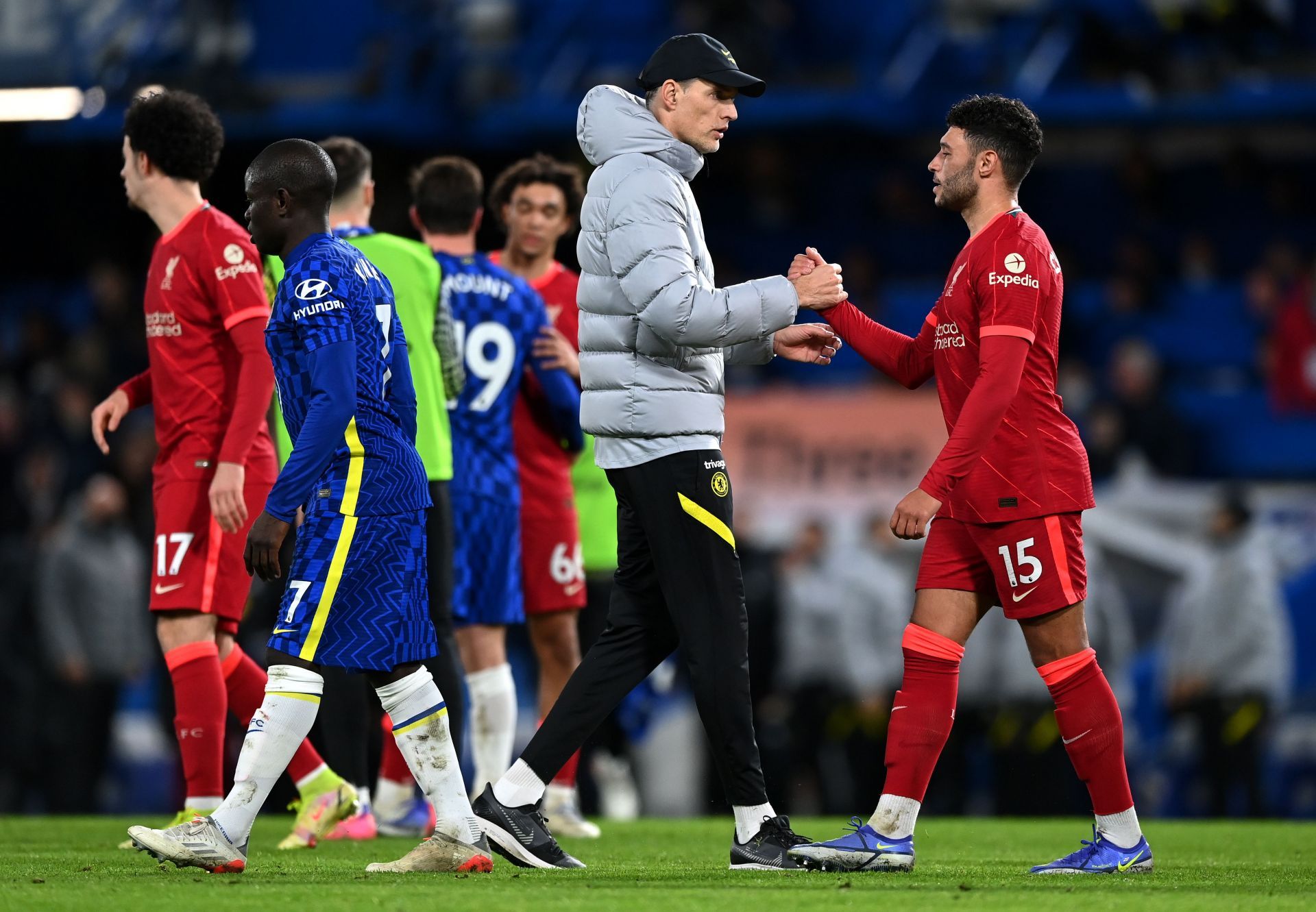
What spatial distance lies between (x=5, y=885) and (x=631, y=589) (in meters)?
1.86

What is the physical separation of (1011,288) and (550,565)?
2504mm

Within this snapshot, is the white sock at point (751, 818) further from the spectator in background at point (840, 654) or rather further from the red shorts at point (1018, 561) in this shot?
the spectator in background at point (840, 654)

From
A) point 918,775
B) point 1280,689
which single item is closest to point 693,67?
point 918,775

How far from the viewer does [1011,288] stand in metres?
5.40

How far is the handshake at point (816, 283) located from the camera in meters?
5.51

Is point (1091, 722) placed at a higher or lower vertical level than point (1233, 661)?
higher

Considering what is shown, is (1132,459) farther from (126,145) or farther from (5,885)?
(5,885)

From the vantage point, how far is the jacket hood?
5.47 metres

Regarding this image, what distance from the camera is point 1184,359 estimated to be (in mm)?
15141

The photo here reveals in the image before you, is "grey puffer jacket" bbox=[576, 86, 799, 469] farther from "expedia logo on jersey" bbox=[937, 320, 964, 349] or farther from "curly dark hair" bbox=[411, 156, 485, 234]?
"curly dark hair" bbox=[411, 156, 485, 234]

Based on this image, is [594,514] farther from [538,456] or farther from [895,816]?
[895,816]

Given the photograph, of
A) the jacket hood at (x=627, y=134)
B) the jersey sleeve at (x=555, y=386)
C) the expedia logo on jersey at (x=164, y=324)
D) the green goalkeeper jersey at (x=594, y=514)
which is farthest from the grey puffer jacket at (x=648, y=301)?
the green goalkeeper jersey at (x=594, y=514)

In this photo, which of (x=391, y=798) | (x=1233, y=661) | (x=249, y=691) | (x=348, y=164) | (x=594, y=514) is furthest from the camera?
(x=1233, y=661)

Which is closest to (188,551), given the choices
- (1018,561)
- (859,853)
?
(859,853)
